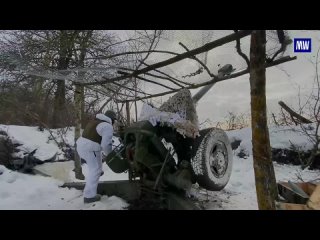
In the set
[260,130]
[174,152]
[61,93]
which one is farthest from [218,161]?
[61,93]

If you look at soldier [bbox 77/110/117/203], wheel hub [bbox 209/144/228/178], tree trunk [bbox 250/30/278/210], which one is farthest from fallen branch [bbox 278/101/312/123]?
tree trunk [bbox 250/30/278/210]

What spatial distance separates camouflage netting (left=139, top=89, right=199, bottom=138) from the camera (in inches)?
143

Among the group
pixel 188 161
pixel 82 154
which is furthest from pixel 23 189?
pixel 188 161

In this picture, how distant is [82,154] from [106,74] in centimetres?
123

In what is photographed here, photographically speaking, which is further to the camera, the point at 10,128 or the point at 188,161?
the point at 10,128

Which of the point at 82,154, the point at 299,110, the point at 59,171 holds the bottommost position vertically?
the point at 59,171

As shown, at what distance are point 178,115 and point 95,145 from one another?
133 cm

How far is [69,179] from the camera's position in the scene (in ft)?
22.5

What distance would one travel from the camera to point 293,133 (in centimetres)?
620

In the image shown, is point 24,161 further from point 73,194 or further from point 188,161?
point 188,161

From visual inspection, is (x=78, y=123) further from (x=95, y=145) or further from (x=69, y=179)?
(x=95, y=145)

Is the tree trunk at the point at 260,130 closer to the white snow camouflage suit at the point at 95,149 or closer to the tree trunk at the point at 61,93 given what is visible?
the white snow camouflage suit at the point at 95,149

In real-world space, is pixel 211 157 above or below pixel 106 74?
below
